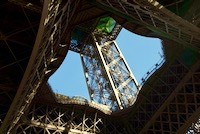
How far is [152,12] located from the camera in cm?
1593

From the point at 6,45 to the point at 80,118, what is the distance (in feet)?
21.5

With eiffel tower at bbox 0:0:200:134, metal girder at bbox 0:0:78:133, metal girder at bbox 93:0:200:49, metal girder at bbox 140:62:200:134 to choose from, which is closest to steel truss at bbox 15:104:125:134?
eiffel tower at bbox 0:0:200:134

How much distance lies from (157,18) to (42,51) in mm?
4944

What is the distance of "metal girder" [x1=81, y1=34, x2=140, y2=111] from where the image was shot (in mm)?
28855

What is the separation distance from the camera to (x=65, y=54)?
2017cm

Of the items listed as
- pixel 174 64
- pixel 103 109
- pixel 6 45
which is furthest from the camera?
pixel 103 109

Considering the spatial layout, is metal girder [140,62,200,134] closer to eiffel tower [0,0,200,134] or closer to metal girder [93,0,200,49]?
eiffel tower [0,0,200,134]

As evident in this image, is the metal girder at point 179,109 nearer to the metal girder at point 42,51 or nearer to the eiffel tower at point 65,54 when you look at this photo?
the eiffel tower at point 65,54

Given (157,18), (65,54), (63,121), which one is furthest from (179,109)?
(157,18)

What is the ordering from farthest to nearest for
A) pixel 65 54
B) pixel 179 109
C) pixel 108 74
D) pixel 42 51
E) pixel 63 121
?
pixel 108 74 → pixel 63 121 → pixel 179 109 → pixel 65 54 → pixel 42 51

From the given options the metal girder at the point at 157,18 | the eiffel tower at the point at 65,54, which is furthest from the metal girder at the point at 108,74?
the metal girder at the point at 157,18

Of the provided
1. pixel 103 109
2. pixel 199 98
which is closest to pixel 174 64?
pixel 199 98

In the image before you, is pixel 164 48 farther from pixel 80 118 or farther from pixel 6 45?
pixel 6 45

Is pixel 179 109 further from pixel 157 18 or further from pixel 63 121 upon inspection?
pixel 157 18
